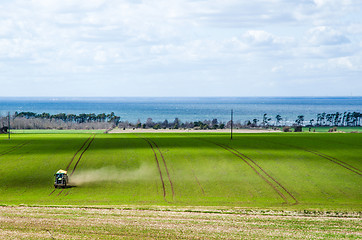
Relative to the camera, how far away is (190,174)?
2402 inches

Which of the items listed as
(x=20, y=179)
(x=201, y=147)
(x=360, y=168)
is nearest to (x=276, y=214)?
(x=360, y=168)

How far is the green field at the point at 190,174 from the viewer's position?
161 feet

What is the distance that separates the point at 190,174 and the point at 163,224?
89.7ft

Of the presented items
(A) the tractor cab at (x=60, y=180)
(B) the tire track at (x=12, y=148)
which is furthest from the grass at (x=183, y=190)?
(A) the tractor cab at (x=60, y=180)

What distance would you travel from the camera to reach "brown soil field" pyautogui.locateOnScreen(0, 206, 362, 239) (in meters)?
30.6

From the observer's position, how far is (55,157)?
72.1 meters

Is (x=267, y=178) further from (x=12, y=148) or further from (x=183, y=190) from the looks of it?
(x=12, y=148)

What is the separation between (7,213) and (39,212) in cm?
267

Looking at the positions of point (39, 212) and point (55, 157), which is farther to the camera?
point (55, 157)

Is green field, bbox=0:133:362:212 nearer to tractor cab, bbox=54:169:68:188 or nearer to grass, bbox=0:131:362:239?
grass, bbox=0:131:362:239

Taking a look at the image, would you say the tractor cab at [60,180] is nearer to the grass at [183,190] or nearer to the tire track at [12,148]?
the grass at [183,190]

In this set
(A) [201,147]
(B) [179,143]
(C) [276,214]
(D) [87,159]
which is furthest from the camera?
(B) [179,143]

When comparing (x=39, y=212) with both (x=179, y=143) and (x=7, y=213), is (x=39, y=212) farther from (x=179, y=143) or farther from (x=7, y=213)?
(x=179, y=143)

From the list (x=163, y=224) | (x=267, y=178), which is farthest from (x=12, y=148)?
(x=163, y=224)
